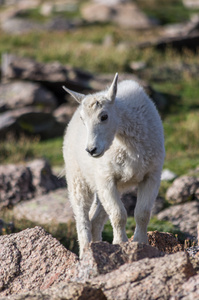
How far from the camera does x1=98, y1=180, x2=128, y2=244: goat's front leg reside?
6289 millimetres

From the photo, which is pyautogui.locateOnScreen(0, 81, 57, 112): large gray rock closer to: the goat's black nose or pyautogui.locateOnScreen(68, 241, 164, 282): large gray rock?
the goat's black nose

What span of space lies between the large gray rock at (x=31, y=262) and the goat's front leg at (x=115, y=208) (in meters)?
0.95

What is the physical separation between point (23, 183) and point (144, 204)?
5.80 meters

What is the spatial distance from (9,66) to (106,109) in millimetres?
15860

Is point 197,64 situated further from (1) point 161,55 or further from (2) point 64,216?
(2) point 64,216

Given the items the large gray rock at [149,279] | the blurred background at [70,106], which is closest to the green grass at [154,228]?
the blurred background at [70,106]

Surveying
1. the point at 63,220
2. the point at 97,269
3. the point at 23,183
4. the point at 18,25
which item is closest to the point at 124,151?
the point at 97,269

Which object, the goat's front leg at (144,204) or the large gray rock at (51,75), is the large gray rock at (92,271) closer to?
the goat's front leg at (144,204)

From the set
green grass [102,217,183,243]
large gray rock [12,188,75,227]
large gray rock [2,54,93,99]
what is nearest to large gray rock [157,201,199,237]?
green grass [102,217,183,243]

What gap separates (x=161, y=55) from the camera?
2558cm

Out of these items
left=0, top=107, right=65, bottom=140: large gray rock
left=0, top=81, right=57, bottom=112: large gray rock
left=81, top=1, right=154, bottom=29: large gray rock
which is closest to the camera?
left=0, top=107, right=65, bottom=140: large gray rock

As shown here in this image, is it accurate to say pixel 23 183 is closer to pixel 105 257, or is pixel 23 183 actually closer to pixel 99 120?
pixel 99 120

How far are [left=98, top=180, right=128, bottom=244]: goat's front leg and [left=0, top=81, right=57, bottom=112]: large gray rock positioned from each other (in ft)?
45.3

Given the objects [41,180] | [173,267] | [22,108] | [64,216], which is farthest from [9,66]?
[173,267]
